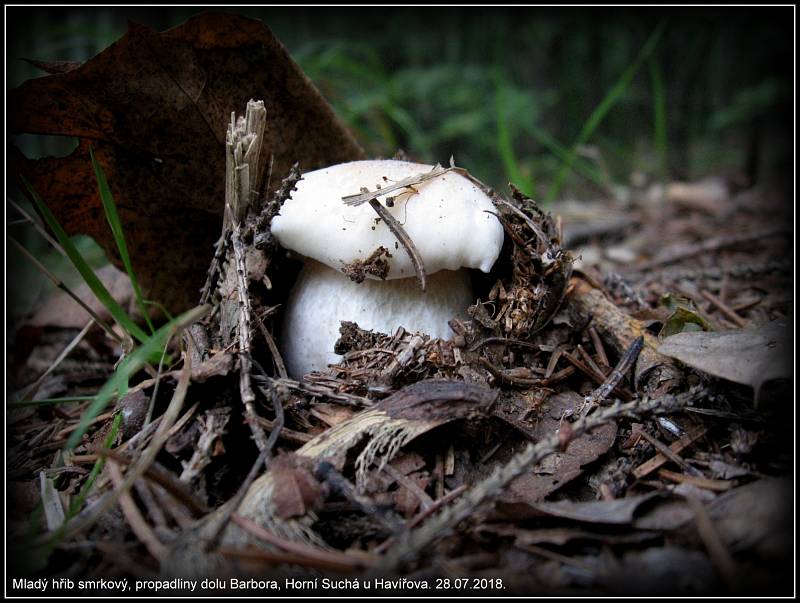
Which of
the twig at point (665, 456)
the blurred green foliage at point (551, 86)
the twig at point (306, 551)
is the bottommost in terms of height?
the twig at point (665, 456)

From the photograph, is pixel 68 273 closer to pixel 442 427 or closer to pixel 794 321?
pixel 442 427

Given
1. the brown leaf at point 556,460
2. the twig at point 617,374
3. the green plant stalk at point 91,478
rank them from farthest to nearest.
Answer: the twig at point 617,374 → the brown leaf at point 556,460 → the green plant stalk at point 91,478

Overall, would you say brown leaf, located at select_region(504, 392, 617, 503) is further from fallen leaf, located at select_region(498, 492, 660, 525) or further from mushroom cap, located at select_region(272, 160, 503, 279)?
mushroom cap, located at select_region(272, 160, 503, 279)

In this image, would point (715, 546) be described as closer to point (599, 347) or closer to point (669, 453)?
point (669, 453)

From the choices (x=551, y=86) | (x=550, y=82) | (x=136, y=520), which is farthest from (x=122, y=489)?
(x=550, y=82)

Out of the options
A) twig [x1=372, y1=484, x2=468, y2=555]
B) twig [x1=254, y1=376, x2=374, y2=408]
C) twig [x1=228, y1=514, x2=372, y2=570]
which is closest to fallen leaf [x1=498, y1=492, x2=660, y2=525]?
twig [x1=372, y1=484, x2=468, y2=555]

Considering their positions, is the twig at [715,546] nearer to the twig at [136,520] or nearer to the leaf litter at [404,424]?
the leaf litter at [404,424]

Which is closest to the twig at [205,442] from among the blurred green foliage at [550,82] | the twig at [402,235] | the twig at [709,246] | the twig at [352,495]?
the twig at [352,495]

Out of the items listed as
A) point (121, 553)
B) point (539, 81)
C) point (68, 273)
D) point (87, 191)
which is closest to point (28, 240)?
point (68, 273)
